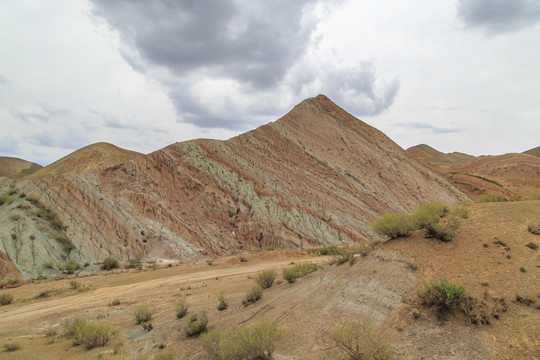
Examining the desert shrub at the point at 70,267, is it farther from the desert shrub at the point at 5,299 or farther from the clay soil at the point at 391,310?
the clay soil at the point at 391,310

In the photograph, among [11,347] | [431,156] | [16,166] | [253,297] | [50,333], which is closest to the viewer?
[11,347]

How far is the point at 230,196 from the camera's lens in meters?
28.7

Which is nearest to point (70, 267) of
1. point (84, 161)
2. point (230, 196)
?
point (230, 196)

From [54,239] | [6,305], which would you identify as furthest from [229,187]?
[6,305]

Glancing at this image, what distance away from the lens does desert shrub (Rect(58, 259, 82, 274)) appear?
1704 cm

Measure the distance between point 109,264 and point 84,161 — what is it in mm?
36845

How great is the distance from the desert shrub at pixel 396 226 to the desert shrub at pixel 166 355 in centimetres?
588

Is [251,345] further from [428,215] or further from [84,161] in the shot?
[84,161]

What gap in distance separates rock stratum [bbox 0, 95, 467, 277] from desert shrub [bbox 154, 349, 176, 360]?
48.0 feet

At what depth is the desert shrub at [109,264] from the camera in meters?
18.3

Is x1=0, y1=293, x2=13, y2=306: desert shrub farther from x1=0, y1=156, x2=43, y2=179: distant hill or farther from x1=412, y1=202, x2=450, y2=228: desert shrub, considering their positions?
x1=0, y1=156, x2=43, y2=179: distant hill

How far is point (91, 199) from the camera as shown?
2316cm

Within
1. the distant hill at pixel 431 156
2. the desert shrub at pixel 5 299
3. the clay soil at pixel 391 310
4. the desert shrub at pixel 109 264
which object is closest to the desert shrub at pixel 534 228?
the clay soil at pixel 391 310

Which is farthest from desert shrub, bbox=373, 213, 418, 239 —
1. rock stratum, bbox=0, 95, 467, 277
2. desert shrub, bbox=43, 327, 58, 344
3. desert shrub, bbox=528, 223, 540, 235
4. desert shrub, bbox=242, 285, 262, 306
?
rock stratum, bbox=0, 95, 467, 277
